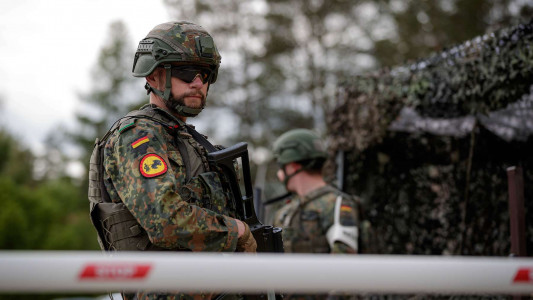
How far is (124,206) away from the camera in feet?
7.08

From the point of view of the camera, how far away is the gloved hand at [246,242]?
2254 mm

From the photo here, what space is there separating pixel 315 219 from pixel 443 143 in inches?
80.8

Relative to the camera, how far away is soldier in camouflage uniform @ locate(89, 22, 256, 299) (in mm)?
2037

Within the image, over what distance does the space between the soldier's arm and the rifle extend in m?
0.24

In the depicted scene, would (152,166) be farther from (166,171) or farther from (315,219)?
(315,219)

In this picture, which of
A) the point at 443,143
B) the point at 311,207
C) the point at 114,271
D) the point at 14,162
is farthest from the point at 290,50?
the point at 14,162

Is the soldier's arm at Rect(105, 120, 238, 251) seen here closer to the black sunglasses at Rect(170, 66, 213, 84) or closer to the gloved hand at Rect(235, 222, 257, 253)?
the gloved hand at Rect(235, 222, 257, 253)

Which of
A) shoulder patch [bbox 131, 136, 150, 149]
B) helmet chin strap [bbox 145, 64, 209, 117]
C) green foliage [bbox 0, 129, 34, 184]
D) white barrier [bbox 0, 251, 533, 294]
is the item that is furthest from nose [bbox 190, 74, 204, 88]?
green foliage [bbox 0, 129, 34, 184]

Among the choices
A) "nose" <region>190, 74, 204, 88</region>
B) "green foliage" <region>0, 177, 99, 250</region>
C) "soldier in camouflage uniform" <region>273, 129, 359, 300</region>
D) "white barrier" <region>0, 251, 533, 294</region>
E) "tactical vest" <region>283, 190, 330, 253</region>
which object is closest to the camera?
"white barrier" <region>0, 251, 533, 294</region>

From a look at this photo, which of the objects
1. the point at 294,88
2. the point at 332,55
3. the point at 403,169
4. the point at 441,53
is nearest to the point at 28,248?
the point at 294,88

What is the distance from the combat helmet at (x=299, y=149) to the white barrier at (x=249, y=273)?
3.02 m

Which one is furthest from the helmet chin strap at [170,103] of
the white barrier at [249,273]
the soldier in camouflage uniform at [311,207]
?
the soldier in camouflage uniform at [311,207]

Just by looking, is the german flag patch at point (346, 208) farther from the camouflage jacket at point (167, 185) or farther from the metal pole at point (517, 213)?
the camouflage jacket at point (167, 185)

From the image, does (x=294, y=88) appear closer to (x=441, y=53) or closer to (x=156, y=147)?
(x=441, y=53)
